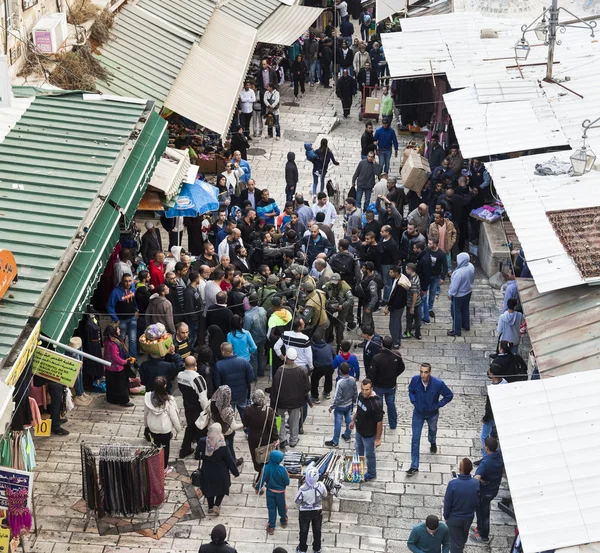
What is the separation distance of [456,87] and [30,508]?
12973 mm

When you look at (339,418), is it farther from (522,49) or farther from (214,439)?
(522,49)

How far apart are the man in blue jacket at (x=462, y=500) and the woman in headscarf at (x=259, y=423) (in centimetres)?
245

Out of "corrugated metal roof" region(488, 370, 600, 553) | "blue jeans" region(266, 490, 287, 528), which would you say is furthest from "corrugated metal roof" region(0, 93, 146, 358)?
"corrugated metal roof" region(488, 370, 600, 553)

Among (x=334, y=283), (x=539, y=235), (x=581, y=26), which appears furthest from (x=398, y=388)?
(x=581, y=26)

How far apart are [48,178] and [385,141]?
414 inches

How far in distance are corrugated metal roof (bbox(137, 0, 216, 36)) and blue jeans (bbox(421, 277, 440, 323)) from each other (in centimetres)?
947

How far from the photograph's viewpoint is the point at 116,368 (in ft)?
49.7

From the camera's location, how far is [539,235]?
1480 cm

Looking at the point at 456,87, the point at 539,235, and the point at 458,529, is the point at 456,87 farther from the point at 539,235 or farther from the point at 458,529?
the point at 458,529

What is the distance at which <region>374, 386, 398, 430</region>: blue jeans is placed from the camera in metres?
14.8

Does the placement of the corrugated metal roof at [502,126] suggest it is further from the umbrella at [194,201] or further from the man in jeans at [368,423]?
the man in jeans at [368,423]

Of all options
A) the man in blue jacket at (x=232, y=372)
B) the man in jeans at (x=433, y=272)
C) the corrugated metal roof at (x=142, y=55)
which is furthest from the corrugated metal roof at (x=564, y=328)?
the corrugated metal roof at (x=142, y=55)

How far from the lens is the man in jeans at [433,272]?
1794cm

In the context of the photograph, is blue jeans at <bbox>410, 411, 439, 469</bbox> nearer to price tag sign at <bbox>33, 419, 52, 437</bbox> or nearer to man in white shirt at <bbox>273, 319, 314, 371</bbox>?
man in white shirt at <bbox>273, 319, 314, 371</bbox>
